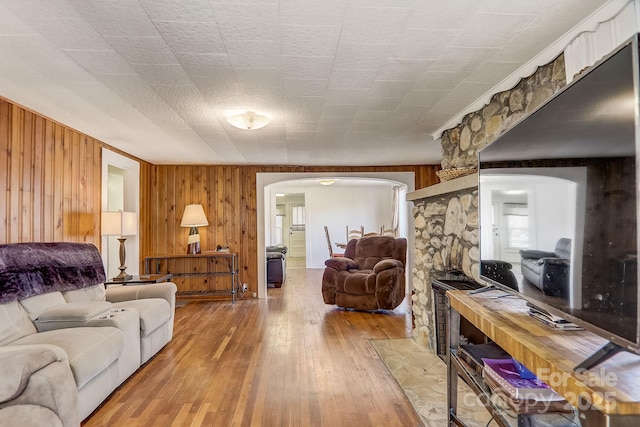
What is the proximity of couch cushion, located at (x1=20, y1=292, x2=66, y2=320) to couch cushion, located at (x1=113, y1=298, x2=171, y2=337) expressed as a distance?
0.42 m

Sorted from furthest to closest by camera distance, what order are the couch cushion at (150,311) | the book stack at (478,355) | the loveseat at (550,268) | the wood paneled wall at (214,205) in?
the wood paneled wall at (214,205) → the couch cushion at (150,311) → the book stack at (478,355) → the loveseat at (550,268)

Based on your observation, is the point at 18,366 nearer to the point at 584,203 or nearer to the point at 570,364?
the point at 570,364

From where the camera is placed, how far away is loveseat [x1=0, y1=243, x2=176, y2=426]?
5.90 ft

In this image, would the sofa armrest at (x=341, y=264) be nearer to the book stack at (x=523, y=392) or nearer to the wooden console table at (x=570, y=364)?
the wooden console table at (x=570, y=364)

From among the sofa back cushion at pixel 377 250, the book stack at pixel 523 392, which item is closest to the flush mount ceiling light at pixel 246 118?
the book stack at pixel 523 392

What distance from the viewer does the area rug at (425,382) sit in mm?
2047

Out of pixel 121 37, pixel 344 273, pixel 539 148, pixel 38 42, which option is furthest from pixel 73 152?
pixel 539 148

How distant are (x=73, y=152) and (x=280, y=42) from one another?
2843mm

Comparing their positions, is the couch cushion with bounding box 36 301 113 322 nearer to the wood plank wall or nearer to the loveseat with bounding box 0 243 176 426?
the loveseat with bounding box 0 243 176 426

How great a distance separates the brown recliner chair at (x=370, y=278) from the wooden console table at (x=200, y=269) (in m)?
1.60

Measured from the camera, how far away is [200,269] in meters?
5.49

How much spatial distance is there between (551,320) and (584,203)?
47 centimetres

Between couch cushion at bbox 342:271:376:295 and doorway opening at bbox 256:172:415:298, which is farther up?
doorway opening at bbox 256:172:415:298

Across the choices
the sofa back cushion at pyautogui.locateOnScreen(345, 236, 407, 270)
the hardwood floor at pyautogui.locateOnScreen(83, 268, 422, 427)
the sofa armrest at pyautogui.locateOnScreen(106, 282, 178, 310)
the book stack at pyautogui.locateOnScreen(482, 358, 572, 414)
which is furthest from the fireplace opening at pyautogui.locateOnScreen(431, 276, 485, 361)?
the sofa armrest at pyautogui.locateOnScreen(106, 282, 178, 310)
